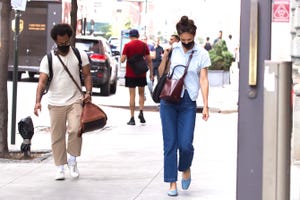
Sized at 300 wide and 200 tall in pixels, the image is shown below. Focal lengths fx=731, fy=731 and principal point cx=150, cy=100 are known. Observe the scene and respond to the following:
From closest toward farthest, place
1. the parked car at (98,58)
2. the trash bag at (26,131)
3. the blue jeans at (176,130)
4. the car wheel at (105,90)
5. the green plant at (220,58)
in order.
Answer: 1. the blue jeans at (176,130)
2. the trash bag at (26,131)
3. the parked car at (98,58)
4. the car wheel at (105,90)
5. the green plant at (220,58)

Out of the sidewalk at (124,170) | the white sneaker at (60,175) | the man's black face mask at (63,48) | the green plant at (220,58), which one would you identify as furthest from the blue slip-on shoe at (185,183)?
the green plant at (220,58)

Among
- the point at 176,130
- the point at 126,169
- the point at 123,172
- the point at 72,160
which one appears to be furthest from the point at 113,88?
the point at 176,130

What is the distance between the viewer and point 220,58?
94.6 ft

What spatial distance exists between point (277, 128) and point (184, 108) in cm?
340

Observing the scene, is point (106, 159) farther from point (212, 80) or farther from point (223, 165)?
point (212, 80)

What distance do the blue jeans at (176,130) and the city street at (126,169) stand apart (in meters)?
0.37

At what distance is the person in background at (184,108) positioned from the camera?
7.50 m

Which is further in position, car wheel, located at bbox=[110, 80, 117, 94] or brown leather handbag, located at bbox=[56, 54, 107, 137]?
car wheel, located at bbox=[110, 80, 117, 94]

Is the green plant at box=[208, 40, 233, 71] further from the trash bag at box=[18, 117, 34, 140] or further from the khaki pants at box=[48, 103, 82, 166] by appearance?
the khaki pants at box=[48, 103, 82, 166]

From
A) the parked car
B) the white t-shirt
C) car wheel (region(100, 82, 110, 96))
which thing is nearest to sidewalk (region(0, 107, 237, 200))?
the white t-shirt

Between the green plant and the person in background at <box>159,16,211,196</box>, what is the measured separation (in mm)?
21035

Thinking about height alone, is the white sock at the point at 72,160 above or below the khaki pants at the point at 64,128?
below

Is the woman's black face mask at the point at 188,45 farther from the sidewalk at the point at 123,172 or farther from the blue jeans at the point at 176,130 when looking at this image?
the sidewalk at the point at 123,172

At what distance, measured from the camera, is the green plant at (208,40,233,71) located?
28.7 meters
